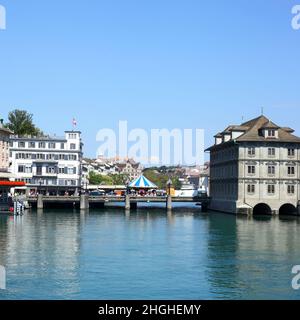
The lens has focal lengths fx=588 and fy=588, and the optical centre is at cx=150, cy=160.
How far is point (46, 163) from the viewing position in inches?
5399

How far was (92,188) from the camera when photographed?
17538cm

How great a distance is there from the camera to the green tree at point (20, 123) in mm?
148250

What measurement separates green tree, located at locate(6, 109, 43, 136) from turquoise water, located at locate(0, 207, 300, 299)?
83486mm

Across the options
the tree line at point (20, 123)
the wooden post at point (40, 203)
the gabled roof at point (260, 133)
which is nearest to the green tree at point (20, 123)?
the tree line at point (20, 123)

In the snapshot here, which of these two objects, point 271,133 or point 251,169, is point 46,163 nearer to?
point 251,169

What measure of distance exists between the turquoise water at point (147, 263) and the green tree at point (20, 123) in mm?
83486

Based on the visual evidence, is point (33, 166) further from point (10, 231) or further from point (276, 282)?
point (276, 282)

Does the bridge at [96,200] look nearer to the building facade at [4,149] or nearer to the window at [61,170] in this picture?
the building facade at [4,149]

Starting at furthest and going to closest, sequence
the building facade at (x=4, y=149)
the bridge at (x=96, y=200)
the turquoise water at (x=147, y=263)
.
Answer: the bridge at (x=96, y=200), the building facade at (x=4, y=149), the turquoise water at (x=147, y=263)

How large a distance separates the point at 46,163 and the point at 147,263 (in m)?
98.4

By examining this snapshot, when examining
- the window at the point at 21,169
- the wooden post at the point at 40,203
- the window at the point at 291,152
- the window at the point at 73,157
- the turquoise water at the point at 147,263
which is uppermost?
the window at the point at 73,157

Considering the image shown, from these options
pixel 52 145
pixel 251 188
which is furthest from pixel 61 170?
pixel 251 188

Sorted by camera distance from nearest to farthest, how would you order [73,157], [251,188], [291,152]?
[251,188] < [291,152] < [73,157]

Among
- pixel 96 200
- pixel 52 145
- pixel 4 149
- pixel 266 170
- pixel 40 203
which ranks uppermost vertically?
pixel 52 145
